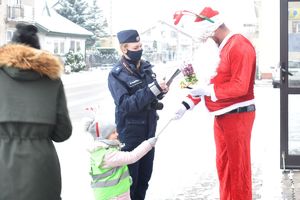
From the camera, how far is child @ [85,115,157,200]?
3.72m

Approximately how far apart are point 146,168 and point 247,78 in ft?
3.91

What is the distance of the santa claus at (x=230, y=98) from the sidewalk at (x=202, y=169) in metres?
1.37

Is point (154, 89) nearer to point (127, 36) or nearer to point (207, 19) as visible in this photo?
point (127, 36)

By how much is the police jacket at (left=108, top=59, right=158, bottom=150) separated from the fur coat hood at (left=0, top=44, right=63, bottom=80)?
1121mm

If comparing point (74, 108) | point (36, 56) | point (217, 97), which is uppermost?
point (36, 56)

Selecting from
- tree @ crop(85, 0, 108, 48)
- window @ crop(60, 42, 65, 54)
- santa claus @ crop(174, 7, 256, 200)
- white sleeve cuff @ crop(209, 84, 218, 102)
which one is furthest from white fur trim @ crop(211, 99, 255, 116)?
tree @ crop(85, 0, 108, 48)

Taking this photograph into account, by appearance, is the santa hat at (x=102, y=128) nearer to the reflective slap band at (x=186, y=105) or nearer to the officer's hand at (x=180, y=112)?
the officer's hand at (x=180, y=112)

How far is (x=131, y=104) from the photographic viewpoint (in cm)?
419

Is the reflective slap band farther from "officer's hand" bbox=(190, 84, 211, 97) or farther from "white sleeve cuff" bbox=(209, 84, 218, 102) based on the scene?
"white sleeve cuff" bbox=(209, 84, 218, 102)

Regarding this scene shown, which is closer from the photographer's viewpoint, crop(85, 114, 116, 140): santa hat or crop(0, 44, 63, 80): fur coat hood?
crop(0, 44, 63, 80): fur coat hood

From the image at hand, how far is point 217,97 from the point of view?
13.3ft

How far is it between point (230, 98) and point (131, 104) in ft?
2.41

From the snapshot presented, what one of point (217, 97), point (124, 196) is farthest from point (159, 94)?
point (124, 196)

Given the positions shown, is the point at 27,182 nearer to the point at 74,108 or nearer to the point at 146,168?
the point at 146,168
